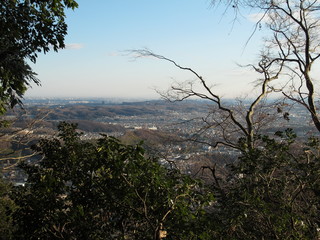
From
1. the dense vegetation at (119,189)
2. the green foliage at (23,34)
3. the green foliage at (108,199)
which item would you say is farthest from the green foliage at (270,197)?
the green foliage at (23,34)

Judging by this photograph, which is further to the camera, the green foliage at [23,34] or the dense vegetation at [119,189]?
the green foliage at [23,34]

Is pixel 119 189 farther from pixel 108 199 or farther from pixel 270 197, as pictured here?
pixel 270 197

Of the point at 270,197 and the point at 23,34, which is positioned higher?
the point at 23,34

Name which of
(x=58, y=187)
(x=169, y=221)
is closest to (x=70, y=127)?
(x=58, y=187)

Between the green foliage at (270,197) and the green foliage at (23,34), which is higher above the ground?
the green foliage at (23,34)

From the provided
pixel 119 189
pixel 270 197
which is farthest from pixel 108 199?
pixel 270 197

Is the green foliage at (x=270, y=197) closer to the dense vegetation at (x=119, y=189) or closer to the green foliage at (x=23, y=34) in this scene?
the dense vegetation at (x=119, y=189)
